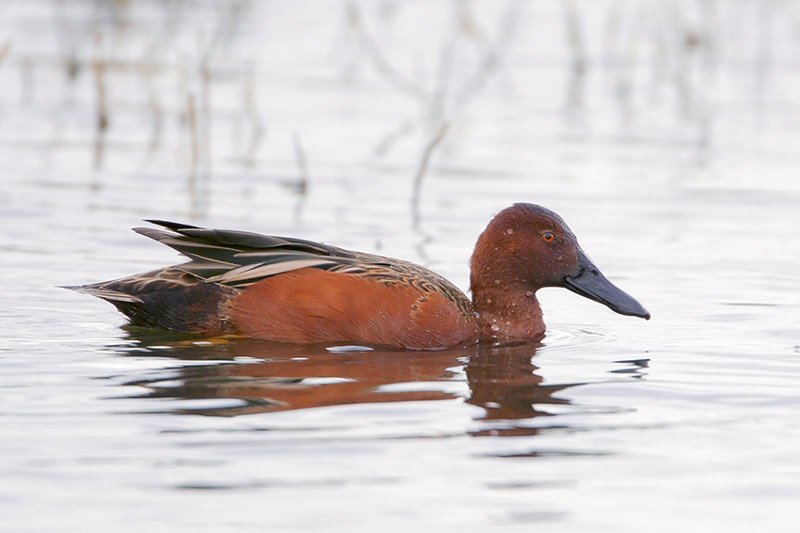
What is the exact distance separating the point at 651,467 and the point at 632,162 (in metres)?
8.03

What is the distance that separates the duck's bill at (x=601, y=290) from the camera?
7.25 metres

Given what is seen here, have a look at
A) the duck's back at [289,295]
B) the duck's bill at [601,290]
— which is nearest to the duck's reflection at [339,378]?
the duck's back at [289,295]

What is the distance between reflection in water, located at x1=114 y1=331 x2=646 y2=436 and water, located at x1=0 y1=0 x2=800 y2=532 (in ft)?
0.08

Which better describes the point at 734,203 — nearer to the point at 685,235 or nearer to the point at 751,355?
the point at 685,235

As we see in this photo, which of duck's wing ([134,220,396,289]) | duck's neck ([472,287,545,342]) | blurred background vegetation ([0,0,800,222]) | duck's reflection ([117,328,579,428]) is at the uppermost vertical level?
blurred background vegetation ([0,0,800,222])

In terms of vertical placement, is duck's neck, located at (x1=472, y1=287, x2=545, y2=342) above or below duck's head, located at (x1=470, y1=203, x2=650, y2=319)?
below

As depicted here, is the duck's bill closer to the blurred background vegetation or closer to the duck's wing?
the duck's wing

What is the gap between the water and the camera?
4836mm

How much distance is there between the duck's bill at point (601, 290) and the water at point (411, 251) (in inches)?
7.8

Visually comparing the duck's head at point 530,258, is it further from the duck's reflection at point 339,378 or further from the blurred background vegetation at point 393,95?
the blurred background vegetation at point 393,95

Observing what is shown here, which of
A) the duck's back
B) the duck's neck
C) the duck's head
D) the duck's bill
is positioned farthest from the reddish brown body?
the duck's bill

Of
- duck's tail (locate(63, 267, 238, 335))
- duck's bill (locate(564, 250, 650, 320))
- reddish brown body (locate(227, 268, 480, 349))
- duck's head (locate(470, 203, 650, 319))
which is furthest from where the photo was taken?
duck's head (locate(470, 203, 650, 319))

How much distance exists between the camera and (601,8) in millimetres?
20578

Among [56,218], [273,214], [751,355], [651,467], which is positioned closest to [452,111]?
[273,214]
